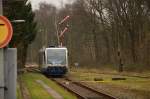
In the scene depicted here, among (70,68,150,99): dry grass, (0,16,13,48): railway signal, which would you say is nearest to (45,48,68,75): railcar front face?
(70,68,150,99): dry grass

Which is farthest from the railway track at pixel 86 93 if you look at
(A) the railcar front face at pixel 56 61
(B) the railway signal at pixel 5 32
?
(A) the railcar front face at pixel 56 61

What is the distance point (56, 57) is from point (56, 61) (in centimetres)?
40

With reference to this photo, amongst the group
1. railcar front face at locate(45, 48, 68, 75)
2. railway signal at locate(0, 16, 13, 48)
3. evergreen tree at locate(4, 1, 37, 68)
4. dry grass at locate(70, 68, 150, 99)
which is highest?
evergreen tree at locate(4, 1, 37, 68)

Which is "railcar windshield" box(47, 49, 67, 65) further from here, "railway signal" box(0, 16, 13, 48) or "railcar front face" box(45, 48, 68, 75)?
"railway signal" box(0, 16, 13, 48)

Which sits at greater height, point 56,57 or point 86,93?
point 56,57

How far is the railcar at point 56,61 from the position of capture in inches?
1977

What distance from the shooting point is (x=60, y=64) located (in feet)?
165

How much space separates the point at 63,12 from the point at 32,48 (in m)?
19.0

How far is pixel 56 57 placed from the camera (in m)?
50.6

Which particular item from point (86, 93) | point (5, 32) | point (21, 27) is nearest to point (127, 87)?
point (86, 93)

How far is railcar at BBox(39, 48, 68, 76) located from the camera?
165ft

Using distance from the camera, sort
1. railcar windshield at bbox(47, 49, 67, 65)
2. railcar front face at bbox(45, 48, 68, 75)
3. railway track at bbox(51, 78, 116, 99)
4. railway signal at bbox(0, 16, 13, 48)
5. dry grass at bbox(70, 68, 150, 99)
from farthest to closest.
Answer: railcar windshield at bbox(47, 49, 67, 65), railcar front face at bbox(45, 48, 68, 75), dry grass at bbox(70, 68, 150, 99), railway track at bbox(51, 78, 116, 99), railway signal at bbox(0, 16, 13, 48)

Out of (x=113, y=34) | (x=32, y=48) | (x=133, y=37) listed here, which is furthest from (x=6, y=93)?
(x=32, y=48)

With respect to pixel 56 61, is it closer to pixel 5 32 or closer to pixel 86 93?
pixel 86 93
